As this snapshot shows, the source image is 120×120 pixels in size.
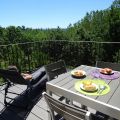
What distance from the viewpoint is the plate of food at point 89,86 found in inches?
84.3

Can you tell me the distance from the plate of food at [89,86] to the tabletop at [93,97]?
0.11 metres

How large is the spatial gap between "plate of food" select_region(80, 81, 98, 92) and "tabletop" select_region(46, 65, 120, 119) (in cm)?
11

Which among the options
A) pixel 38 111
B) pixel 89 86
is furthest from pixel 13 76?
pixel 89 86

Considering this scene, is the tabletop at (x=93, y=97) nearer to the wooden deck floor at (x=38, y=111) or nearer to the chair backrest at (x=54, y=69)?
the chair backrest at (x=54, y=69)

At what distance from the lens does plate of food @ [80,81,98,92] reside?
2142 mm

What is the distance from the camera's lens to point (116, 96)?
2.00m

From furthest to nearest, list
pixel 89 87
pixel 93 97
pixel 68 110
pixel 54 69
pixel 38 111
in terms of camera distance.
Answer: pixel 38 111
pixel 54 69
pixel 89 87
pixel 93 97
pixel 68 110

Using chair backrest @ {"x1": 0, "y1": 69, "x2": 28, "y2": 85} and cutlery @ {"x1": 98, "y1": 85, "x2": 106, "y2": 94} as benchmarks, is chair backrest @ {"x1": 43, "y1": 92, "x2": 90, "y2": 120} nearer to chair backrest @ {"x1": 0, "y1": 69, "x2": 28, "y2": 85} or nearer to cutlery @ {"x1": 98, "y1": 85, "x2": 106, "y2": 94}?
cutlery @ {"x1": 98, "y1": 85, "x2": 106, "y2": 94}

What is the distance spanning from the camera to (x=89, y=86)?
221cm

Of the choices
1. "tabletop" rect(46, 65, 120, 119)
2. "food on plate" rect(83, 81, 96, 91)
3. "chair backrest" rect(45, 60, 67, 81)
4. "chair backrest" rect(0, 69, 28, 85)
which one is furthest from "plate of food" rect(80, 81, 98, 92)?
"chair backrest" rect(0, 69, 28, 85)

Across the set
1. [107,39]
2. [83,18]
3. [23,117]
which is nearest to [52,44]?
[23,117]

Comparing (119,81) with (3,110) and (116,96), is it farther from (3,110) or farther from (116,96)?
(3,110)

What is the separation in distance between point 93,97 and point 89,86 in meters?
0.24

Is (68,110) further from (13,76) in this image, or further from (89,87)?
(13,76)
